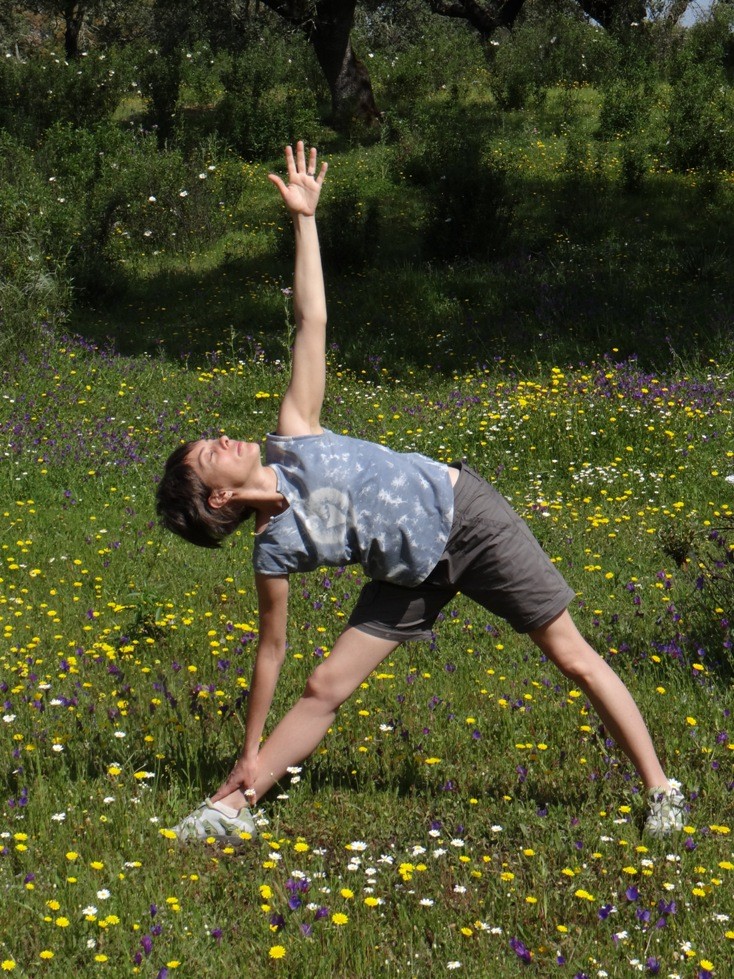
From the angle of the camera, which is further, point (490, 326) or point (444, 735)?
point (490, 326)

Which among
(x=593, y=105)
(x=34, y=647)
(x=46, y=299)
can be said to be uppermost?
(x=593, y=105)

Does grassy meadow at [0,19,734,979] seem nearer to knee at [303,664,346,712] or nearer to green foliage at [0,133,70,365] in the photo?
green foliage at [0,133,70,365]

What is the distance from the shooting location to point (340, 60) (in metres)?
20.0

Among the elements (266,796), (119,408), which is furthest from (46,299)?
(266,796)

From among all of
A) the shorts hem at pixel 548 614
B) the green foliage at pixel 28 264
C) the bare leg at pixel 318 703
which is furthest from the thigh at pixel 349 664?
the green foliage at pixel 28 264

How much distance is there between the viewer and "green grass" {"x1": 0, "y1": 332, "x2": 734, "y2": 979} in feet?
9.77

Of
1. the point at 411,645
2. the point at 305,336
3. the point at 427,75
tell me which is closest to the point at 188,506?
the point at 305,336

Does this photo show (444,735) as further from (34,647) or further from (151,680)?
(34,647)

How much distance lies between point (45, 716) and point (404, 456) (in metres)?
1.80

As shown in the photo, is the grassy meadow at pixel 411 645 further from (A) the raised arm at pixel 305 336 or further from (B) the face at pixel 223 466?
(A) the raised arm at pixel 305 336

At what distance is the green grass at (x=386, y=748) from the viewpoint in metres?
2.98

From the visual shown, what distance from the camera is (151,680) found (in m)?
4.73

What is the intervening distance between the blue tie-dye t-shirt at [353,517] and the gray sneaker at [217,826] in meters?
0.78

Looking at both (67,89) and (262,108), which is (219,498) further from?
(67,89)
